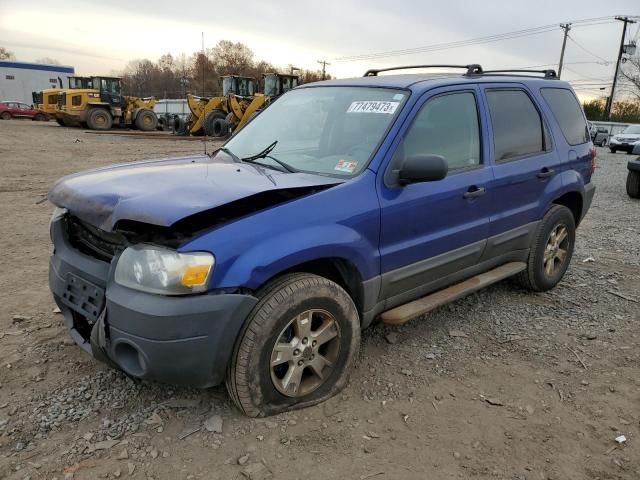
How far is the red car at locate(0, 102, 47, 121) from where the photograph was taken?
36.9m

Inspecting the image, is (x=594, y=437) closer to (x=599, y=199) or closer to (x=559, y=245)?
(x=559, y=245)

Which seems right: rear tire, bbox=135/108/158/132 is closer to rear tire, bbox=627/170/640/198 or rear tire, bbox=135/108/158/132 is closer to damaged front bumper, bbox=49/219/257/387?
rear tire, bbox=627/170/640/198

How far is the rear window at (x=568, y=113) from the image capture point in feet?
15.0

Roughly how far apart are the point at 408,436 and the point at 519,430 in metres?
0.62

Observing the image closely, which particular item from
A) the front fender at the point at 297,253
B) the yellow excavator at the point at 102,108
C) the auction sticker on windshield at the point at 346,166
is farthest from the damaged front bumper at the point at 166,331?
the yellow excavator at the point at 102,108

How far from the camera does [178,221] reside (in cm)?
234

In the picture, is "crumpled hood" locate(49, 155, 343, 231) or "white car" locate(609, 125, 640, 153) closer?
"crumpled hood" locate(49, 155, 343, 231)

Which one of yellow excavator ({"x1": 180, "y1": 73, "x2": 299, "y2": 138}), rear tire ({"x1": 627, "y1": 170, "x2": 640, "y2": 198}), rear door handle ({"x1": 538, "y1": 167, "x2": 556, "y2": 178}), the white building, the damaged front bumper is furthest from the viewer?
the white building

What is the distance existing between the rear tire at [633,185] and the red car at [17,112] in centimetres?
3783

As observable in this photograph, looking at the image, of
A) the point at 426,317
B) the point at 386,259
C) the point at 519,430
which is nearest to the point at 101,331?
the point at 386,259

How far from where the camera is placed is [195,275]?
7.79ft

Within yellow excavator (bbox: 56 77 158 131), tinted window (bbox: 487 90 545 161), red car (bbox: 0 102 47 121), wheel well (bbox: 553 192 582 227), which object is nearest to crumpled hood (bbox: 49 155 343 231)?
tinted window (bbox: 487 90 545 161)

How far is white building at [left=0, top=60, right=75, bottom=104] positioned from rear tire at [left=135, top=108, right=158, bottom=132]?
28.9 meters

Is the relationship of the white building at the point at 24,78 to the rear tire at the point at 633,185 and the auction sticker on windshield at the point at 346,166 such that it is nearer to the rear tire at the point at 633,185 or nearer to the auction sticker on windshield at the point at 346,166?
the rear tire at the point at 633,185
